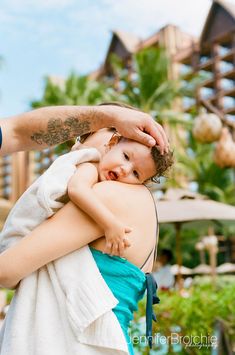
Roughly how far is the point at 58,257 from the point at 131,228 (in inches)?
8.0

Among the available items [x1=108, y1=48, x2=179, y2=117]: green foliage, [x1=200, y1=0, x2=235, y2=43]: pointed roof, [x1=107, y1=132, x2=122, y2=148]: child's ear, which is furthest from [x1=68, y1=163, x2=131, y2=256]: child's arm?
[x1=200, y1=0, x2=235, y2=43]: pointed roof

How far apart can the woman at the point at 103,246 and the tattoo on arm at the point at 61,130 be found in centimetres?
29

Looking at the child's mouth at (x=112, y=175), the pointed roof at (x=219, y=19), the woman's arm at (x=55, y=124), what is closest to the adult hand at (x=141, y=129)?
the woman's arm at (x=55, y=124)

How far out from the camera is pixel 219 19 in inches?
1655

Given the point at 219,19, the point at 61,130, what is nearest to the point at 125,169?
the point at 61,130

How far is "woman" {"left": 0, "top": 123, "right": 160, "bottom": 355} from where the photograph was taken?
143 cm

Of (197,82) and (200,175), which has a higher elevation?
(197,82)

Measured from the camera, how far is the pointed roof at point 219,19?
1604 inches

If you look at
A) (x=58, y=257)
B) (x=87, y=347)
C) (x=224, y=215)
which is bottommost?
(x=224, y=215)

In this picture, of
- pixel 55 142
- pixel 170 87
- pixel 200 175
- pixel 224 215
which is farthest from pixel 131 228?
pixel 200 175

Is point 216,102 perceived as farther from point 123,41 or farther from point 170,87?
point 170,87

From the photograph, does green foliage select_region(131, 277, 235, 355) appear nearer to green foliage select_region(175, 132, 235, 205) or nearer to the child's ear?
the child's ear

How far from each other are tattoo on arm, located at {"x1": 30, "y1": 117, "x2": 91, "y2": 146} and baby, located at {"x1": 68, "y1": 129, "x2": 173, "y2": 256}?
122 mm

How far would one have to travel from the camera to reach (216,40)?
4231 centimetres
